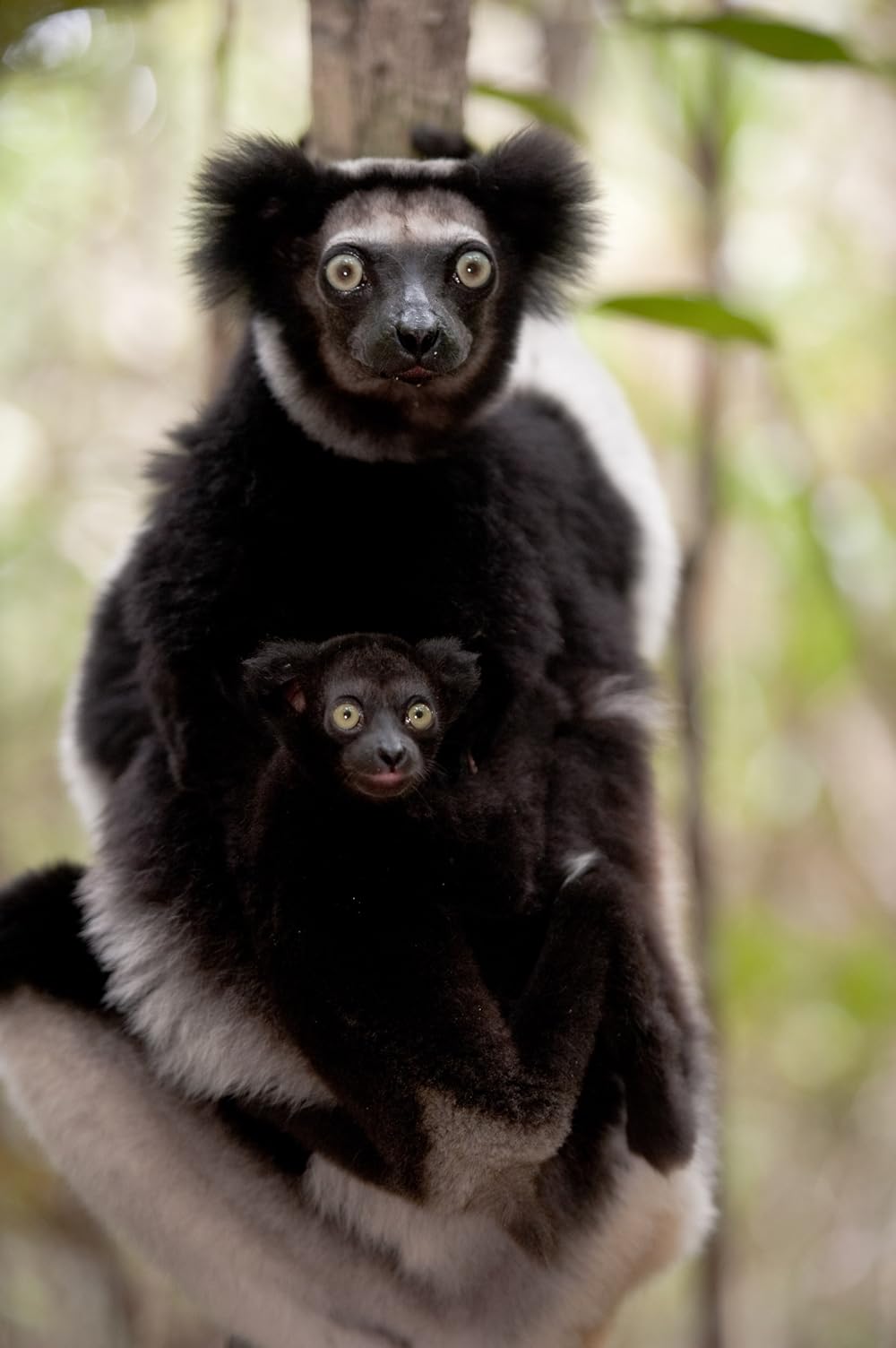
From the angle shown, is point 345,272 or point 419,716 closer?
point 419,716

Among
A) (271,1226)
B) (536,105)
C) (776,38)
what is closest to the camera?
(271,1226)

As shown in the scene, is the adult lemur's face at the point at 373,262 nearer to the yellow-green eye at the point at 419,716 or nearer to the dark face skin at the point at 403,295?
the dark face skin at the point at 403,295

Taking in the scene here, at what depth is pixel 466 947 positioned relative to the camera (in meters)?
2.54

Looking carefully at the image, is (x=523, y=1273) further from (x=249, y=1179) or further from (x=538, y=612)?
(x=538, y=612)

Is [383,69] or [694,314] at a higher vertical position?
[383,69]

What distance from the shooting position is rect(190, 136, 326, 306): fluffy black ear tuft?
2.79 metres

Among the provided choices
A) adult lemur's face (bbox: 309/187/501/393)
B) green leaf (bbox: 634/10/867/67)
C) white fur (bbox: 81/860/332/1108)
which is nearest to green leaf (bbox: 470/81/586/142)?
green leaf (bbox: 634/10/867/67)

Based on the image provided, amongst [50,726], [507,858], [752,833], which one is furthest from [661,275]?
[507,858]

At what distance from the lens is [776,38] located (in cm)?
311

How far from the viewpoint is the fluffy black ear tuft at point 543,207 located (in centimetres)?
289

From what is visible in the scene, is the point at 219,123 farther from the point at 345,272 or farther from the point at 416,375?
the point at 416,375

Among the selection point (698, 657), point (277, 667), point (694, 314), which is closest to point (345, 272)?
point (277, 667)

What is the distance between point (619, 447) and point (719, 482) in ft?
5.87

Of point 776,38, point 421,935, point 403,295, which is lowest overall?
point 421,935
